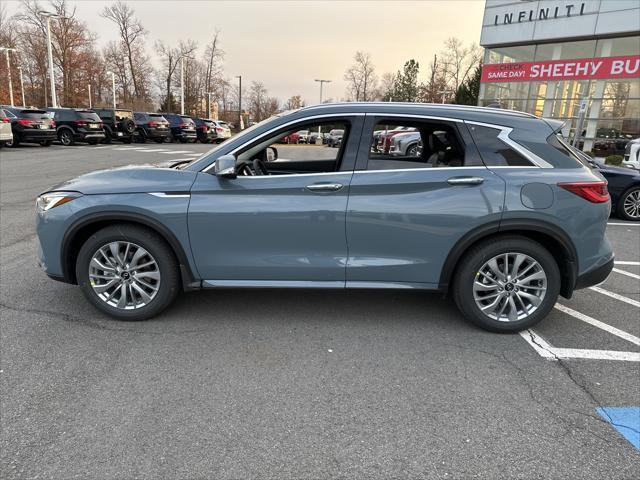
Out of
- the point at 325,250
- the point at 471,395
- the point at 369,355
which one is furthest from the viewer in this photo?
the point at 325,250

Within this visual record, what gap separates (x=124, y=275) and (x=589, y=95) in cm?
2667

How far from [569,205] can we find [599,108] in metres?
24.3

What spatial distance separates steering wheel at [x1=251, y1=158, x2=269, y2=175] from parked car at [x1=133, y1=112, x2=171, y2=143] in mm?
27438

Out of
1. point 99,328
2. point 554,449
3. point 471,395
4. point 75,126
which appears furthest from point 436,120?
point 75,126

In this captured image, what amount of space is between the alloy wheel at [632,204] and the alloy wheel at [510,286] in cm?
684

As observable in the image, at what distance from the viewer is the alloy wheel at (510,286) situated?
371cm

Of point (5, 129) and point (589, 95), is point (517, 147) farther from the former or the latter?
point (589, 95)

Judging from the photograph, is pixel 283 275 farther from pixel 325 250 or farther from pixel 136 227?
pixel 136 227

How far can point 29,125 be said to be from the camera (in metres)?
20.4

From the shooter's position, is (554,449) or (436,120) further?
(436,120)

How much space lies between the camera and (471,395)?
295cm

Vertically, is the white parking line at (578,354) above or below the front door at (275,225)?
below

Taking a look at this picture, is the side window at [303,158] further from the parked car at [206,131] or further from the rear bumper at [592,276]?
the parked car at [206,131]

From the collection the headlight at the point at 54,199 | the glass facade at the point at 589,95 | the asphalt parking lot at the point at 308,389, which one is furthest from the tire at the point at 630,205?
the glass facade at the point at 589,95
